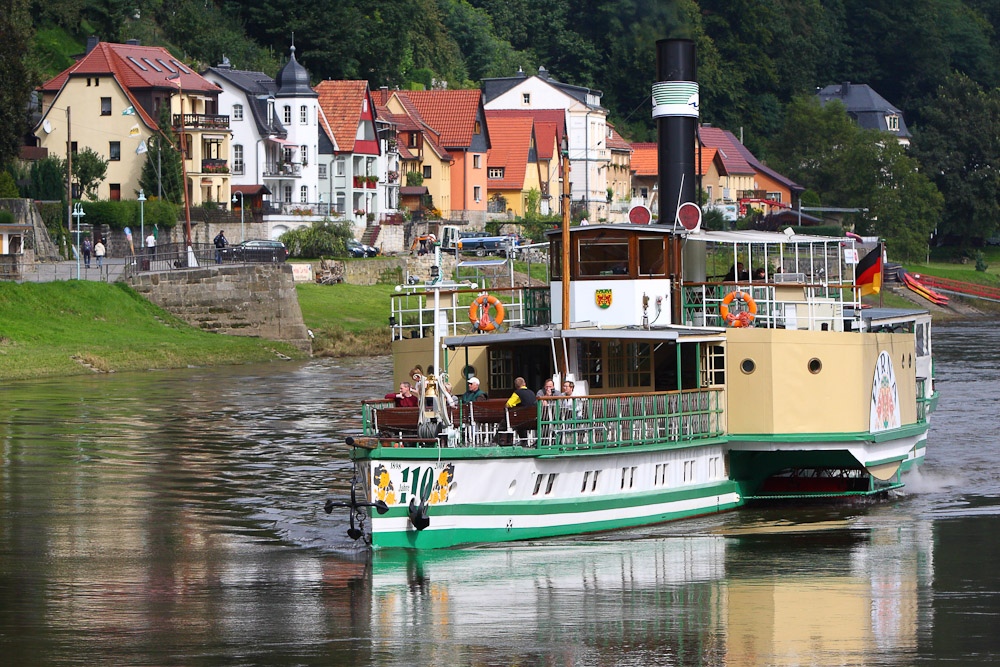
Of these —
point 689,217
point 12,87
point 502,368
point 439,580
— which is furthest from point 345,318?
point 439,580

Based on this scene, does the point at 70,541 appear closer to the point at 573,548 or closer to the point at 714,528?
the point at 573,548

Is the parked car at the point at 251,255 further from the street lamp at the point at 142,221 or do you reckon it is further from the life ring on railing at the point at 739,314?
the life ring on railing at the point at 739,314

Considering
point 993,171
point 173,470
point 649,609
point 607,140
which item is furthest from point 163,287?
point 993,171

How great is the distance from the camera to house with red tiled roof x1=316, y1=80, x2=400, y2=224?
104688mm

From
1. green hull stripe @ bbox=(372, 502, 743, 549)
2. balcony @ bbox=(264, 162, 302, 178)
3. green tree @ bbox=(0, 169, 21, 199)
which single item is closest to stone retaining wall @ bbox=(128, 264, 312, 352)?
green tree @ bbox=(0, 169, 21, 199)

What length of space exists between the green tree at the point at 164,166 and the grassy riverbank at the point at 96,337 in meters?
20.9

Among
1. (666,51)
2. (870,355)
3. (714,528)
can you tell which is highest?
(666,51)

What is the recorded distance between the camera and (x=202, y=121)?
90.9 metres

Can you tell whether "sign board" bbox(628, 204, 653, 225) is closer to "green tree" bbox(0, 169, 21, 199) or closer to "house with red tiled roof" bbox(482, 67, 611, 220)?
"green tree" bbox(0, 169, 21, 199)

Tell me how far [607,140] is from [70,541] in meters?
118

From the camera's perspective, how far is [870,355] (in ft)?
92.8

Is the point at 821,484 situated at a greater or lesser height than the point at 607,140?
lesser

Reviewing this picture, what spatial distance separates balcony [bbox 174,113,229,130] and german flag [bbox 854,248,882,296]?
6301 centimetres

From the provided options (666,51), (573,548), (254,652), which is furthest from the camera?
(666,51)
